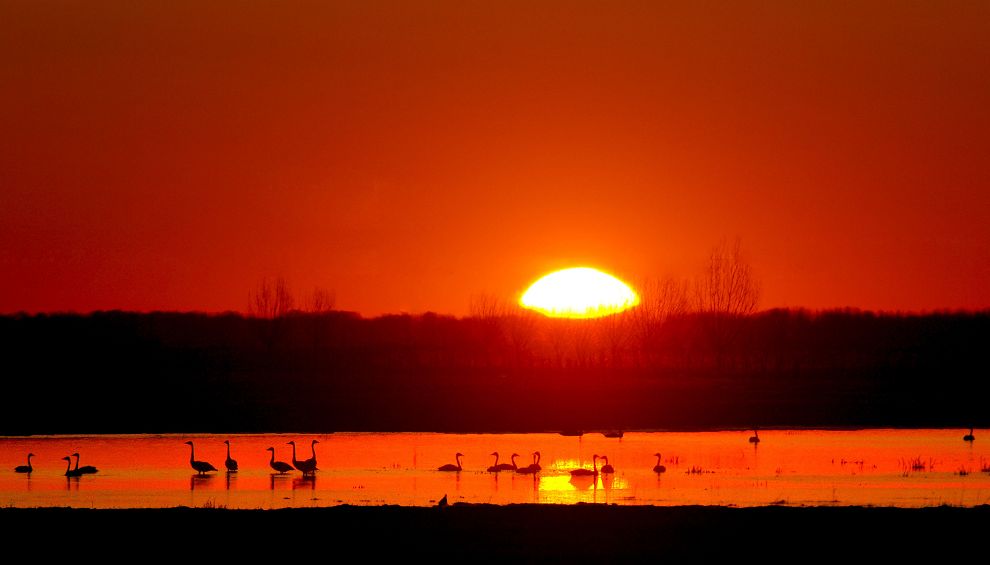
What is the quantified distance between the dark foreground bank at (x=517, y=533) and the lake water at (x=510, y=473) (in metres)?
3.93

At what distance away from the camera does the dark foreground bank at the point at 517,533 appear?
1487cm

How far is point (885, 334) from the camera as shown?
127562 mm

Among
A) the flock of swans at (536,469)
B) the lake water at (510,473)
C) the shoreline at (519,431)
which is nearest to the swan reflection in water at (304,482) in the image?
the lake water at (510,473)

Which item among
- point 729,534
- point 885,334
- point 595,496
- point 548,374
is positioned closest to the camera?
point 729,534

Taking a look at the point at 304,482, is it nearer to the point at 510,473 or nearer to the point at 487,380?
the point at 510,473

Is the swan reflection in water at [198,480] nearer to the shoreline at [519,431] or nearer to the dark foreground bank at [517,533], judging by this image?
the dark foreground bank at [517,533]

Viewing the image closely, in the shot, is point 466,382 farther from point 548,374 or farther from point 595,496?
point 595,496

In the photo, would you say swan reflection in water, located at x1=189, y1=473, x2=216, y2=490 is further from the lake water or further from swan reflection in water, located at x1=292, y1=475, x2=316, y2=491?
swan reflection in water, located at x1=292, y1=475, x2=316, y2=491

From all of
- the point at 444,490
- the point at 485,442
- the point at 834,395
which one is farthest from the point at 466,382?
the point at 444,490

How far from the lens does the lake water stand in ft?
76.3

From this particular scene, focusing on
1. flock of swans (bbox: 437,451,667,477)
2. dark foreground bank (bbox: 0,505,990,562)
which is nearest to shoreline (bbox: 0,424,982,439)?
flock of swans (bbox: 437,451,667,477)

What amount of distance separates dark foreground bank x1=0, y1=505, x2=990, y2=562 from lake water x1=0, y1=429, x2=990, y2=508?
3934mm

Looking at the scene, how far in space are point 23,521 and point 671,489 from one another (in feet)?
41.8

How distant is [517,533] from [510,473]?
12.7 m
